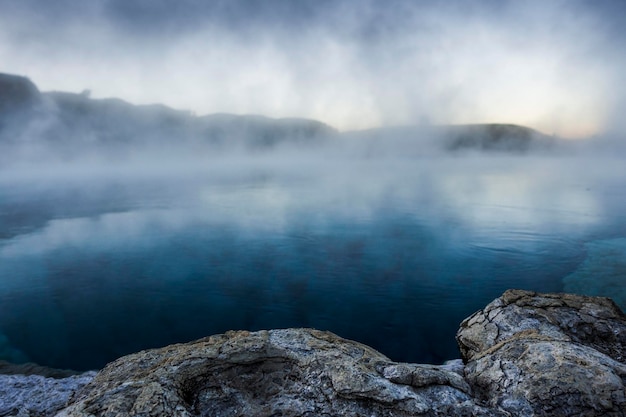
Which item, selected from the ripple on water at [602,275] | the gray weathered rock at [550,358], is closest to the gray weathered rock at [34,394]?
the gray weathered rock at [550,358]

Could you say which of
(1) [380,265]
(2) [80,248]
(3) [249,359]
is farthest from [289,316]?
(2) [80,248]

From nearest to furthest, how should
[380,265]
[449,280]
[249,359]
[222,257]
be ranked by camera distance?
[249,359] < [449,280] < [380,265] < [222,257]

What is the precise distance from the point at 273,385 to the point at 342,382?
53 centimetres

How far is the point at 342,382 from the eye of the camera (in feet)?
8.28

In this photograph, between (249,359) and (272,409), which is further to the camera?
(249,359)

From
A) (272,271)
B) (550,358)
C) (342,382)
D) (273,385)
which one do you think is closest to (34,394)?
Result: (273,385)

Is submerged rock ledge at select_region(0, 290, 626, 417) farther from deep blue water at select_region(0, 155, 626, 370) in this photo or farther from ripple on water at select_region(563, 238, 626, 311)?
ripple on water at select_region(563, 238, 626, 311)

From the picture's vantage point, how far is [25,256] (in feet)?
45.8

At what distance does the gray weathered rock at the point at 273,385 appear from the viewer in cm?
230

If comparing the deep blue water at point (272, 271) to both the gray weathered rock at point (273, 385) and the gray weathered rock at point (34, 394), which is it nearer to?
the gray weathered rock at point (34, 394)

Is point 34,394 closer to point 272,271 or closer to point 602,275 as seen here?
point 272,271

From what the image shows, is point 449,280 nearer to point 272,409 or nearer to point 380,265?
point 380,265

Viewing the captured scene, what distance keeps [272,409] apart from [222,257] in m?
11.5

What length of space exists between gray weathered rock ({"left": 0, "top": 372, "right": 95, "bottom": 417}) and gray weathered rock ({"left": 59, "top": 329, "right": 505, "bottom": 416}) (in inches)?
30.8
